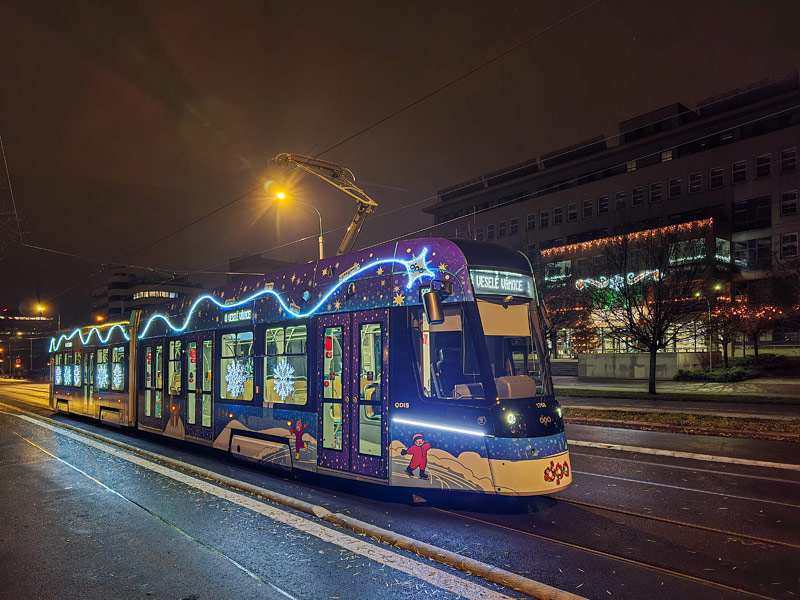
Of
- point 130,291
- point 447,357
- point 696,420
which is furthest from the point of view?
point 130,291

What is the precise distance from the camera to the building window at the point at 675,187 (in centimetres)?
5422

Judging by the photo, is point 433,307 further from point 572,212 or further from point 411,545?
point 572,212

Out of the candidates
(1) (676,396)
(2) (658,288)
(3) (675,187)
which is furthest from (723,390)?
(3) (675,187)

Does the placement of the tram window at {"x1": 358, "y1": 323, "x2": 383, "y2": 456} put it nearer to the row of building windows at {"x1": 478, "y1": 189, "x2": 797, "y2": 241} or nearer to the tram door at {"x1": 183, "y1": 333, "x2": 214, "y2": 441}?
the tram door at {"x1": 183, "y1": 333, "x2": 214, "y2": 441}

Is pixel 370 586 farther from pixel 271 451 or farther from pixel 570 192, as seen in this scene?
pixel 570 192

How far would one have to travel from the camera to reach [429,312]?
678cm

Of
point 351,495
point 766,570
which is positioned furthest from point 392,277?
point 766,570

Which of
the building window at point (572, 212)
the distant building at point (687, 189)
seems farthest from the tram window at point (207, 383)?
the building window at point (572, 212)

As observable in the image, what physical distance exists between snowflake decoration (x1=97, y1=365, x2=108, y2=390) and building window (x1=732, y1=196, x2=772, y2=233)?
51789mm

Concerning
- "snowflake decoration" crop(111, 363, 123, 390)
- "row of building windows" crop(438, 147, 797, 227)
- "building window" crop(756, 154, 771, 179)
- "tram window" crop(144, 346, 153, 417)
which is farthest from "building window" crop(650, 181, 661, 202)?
"tram window" crop(144, 346, 153, 417)

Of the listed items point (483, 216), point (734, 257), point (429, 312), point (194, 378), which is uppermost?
point (483, 216)

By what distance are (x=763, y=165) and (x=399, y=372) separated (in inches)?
2093

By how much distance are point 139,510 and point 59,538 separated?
116 centimetres

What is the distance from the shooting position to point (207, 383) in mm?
11602
